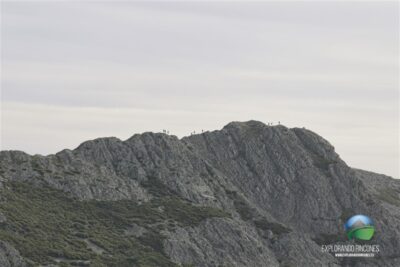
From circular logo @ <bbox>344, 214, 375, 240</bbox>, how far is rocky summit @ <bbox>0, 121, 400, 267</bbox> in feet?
4.11

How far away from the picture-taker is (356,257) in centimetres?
14325

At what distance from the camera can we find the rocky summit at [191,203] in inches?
4604

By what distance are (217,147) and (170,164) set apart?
19568 millimetres

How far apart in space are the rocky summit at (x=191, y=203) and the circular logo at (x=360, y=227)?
125 centimetres

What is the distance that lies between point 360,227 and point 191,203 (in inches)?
1486

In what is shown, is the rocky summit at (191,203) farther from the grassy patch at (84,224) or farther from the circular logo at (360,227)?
the circular logo at (360,227)

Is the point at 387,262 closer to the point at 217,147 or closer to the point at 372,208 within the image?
the point at 372,208

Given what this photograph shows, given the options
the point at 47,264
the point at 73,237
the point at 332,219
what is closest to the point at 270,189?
the point at 332,219

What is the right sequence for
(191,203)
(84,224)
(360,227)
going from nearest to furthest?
(84,224) < (191,203) < (360,227)

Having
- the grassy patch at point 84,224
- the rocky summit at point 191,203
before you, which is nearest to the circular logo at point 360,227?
the rocky summit at point 191,203

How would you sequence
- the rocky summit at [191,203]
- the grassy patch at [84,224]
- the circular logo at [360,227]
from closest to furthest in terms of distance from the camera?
the grassy patch at [84,224]
the rocky summit at [191,203]
the circular logo at [360,227]

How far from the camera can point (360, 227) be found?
15412 cm

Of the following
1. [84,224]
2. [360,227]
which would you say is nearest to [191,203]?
[84,224]

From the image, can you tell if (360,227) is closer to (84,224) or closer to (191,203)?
(191,203)
